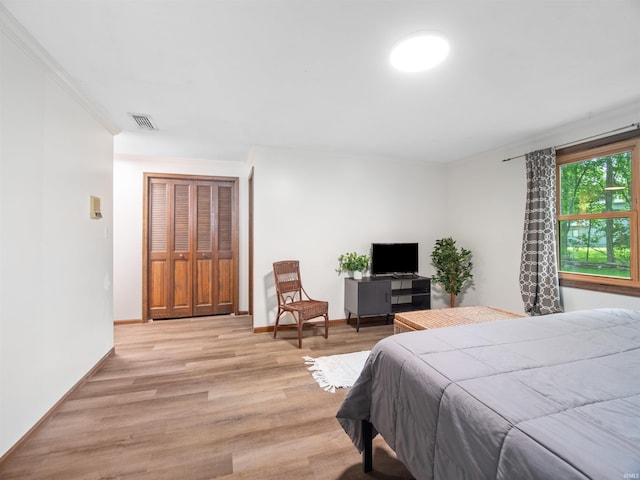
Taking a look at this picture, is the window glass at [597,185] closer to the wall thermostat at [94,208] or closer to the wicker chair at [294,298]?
the wicker chair at [294,298]

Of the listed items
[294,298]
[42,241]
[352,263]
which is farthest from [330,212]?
[42,241]

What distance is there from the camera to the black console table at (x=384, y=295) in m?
3.79

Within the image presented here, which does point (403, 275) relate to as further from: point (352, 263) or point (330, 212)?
point (330, 212)

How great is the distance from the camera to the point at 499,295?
150 inches

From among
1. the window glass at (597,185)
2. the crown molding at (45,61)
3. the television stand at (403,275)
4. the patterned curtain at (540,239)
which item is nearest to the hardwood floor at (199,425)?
the television stand at (403,275)

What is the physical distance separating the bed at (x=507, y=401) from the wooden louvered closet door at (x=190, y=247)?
11.6 feet

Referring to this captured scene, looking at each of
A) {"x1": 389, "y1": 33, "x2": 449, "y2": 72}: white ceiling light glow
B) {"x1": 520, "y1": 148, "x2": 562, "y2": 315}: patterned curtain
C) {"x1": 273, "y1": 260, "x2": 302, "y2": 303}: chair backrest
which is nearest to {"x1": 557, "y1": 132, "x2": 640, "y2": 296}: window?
{"x1": 520, "y1": 148, "x2": 562, "y2": 315}: patterned curtain

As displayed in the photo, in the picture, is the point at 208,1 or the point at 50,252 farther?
the point at 50,252

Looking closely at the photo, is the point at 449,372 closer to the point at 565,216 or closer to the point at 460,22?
the point at 460,22

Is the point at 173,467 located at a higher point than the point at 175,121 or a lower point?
lower

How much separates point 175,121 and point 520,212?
13.4 ft

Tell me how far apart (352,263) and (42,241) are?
3.16 metres

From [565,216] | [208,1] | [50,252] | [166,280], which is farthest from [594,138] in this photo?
[166,280]

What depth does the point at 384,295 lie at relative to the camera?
3887 mm
